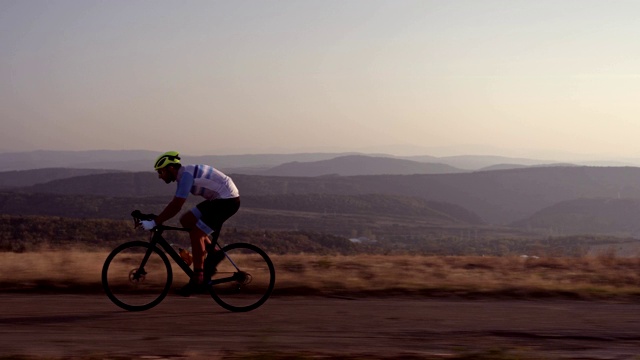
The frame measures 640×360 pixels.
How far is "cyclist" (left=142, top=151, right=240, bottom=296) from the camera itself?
8.87 m

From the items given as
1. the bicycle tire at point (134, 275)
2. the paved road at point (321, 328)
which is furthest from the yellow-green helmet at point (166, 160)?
the paved road at point (321, 328)

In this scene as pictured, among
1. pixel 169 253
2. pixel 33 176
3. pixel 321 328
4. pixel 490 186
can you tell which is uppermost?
pixel 169 253

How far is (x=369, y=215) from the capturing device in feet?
325

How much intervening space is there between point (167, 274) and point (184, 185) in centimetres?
123

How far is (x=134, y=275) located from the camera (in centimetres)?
941

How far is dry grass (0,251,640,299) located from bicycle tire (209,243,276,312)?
1.11 meters

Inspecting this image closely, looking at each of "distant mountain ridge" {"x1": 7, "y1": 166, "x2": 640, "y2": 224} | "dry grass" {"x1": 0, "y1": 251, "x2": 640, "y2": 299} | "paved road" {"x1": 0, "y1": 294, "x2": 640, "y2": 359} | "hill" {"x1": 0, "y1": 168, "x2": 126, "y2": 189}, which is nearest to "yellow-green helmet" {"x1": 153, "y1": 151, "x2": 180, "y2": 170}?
"paved road" {"x1": 0, "y1": 294, "x2": 640, "y2": 359}

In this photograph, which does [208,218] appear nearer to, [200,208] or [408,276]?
[200,208]

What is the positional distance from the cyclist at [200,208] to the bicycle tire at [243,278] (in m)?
0.16

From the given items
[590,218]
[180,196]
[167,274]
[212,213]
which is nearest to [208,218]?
[212,213]

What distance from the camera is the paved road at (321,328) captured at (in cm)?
743

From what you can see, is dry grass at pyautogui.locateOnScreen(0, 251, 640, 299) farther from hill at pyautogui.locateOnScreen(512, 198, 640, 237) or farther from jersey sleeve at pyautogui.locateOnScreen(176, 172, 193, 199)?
hill at pyautogui.locateOnScreen(512, 198, 640, 237)

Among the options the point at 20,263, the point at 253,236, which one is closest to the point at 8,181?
the point at 253,236

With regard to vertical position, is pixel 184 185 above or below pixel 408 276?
above
